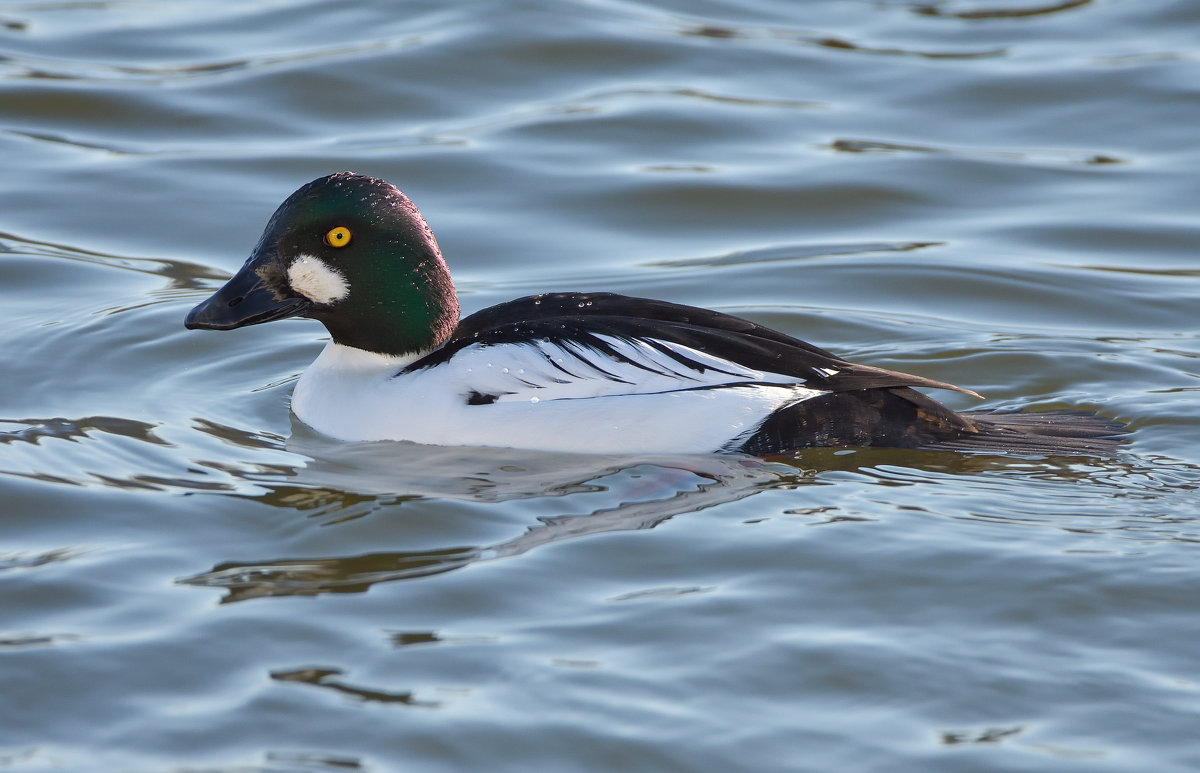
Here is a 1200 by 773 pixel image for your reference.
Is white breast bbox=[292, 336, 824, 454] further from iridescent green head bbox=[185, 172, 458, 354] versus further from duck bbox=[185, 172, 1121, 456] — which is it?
iridescent green head bbox=[185, 172, 458, 354]

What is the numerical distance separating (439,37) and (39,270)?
464 centimetres

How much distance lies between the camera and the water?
438cm

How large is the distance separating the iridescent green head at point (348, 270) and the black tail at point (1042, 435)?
82.7 inches

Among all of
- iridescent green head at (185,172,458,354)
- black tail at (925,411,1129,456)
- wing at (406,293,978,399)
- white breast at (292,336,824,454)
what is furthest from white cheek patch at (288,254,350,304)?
black tail at (925,411,1129,456)

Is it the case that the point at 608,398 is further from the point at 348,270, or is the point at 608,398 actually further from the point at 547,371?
the point at 348,270

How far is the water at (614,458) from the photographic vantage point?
14.4 feet

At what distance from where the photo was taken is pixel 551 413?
19.8 ft

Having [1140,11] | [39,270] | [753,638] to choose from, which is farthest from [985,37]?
[753,638]

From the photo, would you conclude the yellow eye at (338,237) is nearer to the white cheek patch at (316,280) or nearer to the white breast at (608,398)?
the white cheek patch at (316,280)

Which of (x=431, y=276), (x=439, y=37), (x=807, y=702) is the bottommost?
(x=807, y=702)

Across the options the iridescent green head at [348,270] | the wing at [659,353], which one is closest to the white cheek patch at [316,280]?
the iridescent green head at [348,270]

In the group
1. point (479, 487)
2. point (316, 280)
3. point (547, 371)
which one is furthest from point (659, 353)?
point (316, 280)

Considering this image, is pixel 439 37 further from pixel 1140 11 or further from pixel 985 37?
pixel 1140 11

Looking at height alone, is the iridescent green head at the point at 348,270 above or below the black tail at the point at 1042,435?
above
